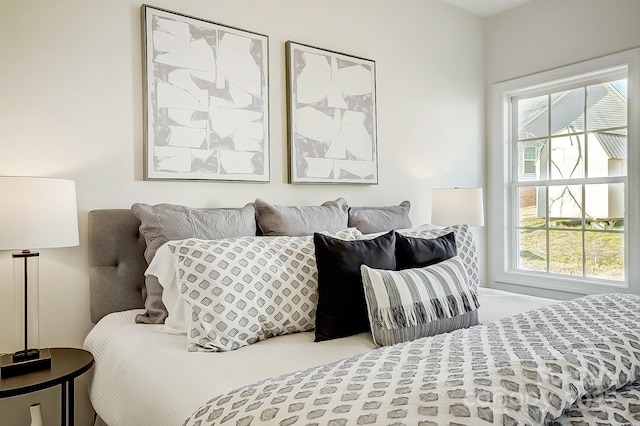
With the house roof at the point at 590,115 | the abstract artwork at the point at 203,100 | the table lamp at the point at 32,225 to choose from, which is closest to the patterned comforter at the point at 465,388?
the table lamp at the point at 32,225

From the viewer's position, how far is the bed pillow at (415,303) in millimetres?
1560

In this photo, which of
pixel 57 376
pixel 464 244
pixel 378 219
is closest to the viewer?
pixel 57 376

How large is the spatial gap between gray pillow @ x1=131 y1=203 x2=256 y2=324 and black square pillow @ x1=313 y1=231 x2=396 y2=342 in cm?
51

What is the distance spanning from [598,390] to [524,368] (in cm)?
18

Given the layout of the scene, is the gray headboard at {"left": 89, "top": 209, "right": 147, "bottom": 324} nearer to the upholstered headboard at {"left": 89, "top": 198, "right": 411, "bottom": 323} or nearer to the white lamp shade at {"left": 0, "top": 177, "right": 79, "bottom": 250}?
the upholstered headboard at {"left": 89, "top": 198, "right": 411, "bottom": 323}

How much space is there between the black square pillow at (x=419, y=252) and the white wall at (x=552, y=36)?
73.6 inches

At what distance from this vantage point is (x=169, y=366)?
4.43ft

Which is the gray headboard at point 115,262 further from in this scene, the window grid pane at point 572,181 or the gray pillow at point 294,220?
the window grid pane at point 572,181

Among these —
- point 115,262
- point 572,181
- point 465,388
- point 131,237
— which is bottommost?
point 465,388

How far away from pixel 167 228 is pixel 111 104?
675 mm

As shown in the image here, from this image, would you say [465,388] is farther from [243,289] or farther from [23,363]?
[23,363]

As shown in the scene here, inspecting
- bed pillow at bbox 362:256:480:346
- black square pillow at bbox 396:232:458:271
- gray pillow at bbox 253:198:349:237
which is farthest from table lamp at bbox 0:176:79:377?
black square pillow at bbox 396:232:458:271

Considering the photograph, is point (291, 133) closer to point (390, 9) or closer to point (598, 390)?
point (390, 9)

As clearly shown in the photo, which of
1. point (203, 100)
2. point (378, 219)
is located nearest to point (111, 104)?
point (203, 100)
